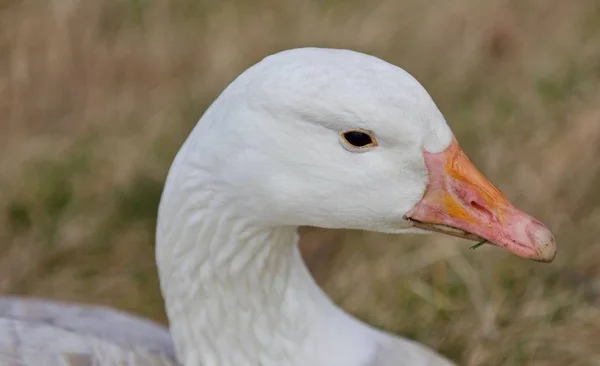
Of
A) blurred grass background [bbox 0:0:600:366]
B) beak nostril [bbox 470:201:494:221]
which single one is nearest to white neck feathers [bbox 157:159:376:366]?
beak nostril [bbox 470:201:494:221]

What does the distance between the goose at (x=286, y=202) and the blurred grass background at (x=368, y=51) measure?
0.85 metres

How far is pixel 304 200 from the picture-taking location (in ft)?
4.44

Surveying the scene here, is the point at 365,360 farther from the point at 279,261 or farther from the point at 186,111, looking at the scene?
the point at 186,111

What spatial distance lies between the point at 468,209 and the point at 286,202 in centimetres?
30

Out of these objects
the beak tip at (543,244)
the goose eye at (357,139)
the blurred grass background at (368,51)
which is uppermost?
the goose eye at (357,139)

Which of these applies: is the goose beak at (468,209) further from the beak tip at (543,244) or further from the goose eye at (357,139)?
the goose eye at (357,139)

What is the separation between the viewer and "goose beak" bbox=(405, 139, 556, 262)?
4.39 feet

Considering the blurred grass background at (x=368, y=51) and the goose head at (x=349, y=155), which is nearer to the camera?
the goose head at (x=349, y=155)

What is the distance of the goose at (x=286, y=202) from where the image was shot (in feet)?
4.22

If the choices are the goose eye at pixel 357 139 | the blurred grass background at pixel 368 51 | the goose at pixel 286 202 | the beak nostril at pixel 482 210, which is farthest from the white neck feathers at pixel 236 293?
the blurred grass background at pixel 368 51

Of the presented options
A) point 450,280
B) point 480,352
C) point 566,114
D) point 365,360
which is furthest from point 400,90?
point 566,114

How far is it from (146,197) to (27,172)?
0.45 m

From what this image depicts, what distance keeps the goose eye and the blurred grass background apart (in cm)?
113

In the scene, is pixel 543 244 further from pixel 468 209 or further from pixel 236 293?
pixel 236 293
